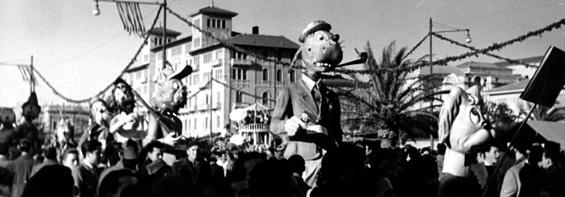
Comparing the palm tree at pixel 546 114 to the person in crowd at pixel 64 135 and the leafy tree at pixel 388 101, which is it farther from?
the person in crowd at pixel 64 135

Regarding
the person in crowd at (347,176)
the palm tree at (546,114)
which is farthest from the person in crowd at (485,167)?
the palm tree at (546,114)

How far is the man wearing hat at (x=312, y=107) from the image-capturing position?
7332 mm

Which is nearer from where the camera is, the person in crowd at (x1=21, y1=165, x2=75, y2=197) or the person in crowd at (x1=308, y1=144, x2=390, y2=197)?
the person in crowd at (x1=21, y1=165, x2=75, y2=197)

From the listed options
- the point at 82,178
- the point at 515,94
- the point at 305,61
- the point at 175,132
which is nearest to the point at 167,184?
the point at 305,61

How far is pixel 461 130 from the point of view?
7.50 m

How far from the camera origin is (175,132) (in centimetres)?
1216

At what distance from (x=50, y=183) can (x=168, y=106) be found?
9.00 meters

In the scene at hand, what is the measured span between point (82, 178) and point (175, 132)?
3.00m

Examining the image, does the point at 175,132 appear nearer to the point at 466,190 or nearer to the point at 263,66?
the point at 466,190

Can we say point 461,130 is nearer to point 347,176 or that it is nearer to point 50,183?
point 347,176

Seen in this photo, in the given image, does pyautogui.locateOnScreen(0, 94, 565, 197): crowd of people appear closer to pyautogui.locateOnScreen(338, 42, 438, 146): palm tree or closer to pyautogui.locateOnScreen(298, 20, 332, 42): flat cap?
pyautogui.locateOnScreen(298, 20, 332, 42): flat cap

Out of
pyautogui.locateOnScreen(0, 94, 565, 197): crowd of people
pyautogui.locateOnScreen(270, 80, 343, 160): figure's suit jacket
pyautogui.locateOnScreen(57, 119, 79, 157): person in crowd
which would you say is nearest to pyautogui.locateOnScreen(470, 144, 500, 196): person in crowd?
pyautogui.locateOnScreen(0, 94, 565, 197): crowd of people

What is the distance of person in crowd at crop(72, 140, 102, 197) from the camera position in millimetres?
9078

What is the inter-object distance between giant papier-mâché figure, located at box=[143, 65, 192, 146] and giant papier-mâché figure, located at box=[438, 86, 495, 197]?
17.0ft
